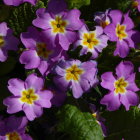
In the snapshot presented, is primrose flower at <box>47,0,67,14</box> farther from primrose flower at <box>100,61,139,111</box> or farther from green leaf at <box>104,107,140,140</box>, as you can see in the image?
green leaf at <box>104,107,140,140</box>

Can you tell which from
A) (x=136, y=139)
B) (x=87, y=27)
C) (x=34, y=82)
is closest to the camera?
(x=34, y=82)

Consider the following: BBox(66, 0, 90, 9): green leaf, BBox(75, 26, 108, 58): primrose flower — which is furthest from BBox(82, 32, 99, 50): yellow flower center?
BBox(66, 0, 90, 9): green leaf

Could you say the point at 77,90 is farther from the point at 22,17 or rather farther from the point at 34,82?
the point at 22,17

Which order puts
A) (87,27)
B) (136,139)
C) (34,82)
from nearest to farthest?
(34,82)
(87,27)
(136,139)

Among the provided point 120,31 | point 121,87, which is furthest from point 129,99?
point 120,31

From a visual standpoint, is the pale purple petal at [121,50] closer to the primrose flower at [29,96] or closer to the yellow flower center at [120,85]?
the yellow flower center at [120,85]

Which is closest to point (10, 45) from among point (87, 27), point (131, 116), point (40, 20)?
point (40, 20)

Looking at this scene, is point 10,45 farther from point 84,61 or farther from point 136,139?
point 136,139
